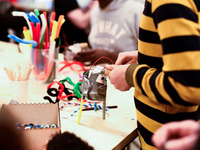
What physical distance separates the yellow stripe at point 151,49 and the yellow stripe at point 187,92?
4.3 inches

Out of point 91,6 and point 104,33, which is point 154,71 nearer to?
point 104,33

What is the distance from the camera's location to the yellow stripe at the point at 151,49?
0.61 metres

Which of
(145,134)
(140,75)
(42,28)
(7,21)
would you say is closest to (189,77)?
(140,75)

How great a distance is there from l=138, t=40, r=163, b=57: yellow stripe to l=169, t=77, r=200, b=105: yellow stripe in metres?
0.11

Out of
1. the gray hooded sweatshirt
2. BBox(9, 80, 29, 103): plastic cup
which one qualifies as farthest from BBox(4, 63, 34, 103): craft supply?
the gray hooded sweatshirt

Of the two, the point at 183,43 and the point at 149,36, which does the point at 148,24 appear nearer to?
the point at 149,36

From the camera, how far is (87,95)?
80cm

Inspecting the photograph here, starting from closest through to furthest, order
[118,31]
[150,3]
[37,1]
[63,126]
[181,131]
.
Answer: [181,131]
[150,3]
[63,126]
[118,31]
[37,1]

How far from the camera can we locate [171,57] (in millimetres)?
509

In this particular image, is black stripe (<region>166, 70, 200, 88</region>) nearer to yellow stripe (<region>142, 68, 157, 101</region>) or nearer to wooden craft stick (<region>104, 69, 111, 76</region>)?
yellow stripe (<region>142, 68, 157, 101</region>)

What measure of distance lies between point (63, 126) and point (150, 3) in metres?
0.49

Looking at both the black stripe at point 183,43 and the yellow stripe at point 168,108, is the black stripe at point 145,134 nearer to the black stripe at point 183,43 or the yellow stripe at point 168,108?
the yellow stripe at point 168,108

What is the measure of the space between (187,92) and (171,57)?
3.4 inches

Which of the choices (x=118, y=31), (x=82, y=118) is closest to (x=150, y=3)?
(x=82, y=118)
